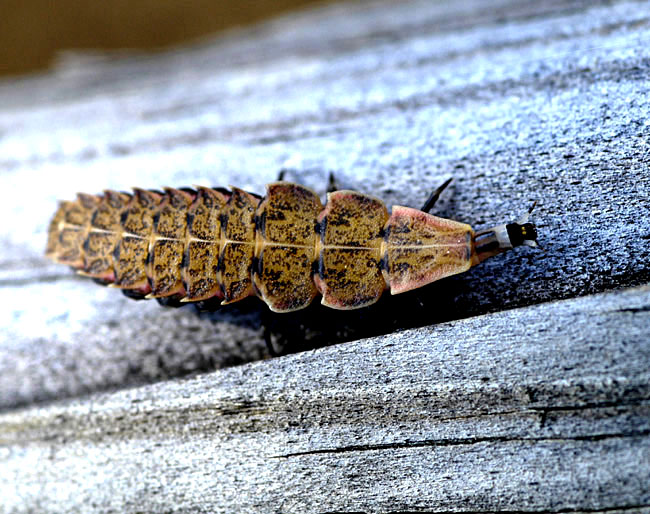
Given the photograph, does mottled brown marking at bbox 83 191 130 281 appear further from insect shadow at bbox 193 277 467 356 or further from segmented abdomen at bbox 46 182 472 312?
insect shadow at bbox 193 277 467 356

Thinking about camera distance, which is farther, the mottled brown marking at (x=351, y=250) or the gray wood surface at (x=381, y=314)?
the mottled brown marking at (x=351, y=250)

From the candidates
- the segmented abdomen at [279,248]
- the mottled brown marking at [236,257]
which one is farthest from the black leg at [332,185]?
the mottled brown marking at [236,257]

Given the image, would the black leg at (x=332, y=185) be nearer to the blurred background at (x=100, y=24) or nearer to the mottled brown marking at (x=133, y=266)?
the mottled brown marking at (x=133, y=266)

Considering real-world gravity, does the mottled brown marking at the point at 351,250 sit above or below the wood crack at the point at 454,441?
above

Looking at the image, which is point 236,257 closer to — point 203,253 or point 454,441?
point 203,253

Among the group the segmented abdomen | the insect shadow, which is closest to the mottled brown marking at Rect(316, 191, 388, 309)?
the segmented abdomen

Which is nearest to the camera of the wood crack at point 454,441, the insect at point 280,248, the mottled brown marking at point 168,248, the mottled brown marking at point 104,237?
the wood crack at point 454,441

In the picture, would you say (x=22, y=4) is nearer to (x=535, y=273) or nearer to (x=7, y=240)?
(x=7, y=240)

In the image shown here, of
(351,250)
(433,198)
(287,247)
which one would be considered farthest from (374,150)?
(287,247)
